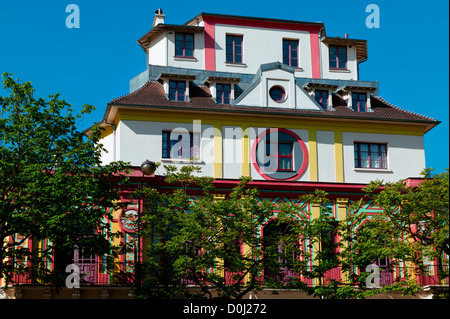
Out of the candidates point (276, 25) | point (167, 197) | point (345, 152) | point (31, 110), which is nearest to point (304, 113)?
point (345, 152)

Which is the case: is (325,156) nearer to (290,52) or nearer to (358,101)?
(358,101)

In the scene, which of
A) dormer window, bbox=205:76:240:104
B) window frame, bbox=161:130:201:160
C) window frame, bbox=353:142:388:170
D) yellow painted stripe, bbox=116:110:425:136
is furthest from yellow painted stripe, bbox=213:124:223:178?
window frame, bbox=353:142:388:170

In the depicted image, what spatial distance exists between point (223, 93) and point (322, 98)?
504cm

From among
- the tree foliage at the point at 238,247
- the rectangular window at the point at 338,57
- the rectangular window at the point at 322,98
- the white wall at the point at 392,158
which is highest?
the rectangular window at the point at 338,57

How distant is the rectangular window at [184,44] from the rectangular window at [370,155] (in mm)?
9580

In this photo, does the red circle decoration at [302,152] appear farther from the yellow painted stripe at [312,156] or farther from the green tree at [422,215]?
the green tree at [422,215]

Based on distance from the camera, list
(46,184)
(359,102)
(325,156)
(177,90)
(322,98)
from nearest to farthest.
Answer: (46,184)
(177,90)
(325,156)
(322,98)
(359,102)

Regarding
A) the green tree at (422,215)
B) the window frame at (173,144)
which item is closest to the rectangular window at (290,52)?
the window frame at (173,144)

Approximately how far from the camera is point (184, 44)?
145 ft

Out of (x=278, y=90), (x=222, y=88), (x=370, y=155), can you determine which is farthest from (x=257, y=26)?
(x=370, y=155)

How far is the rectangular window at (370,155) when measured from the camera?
42.5 m

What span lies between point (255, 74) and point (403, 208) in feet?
39.7

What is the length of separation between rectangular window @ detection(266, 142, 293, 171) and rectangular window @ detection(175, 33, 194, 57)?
21.7 ft
